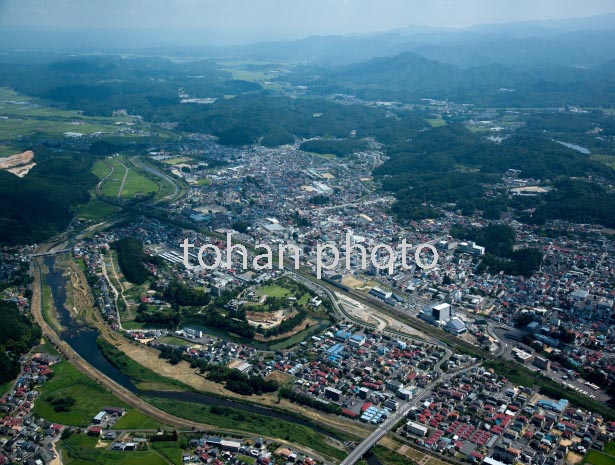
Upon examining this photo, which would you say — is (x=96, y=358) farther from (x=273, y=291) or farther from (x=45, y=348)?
(x=273, y=291)

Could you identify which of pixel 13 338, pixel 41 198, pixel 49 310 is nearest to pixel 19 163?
pixel 41 198

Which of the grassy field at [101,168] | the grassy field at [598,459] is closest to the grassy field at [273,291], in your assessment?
the grassy field at [598,459]

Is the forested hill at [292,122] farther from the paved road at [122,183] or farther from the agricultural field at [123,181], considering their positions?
the agricultural field at [123,181]

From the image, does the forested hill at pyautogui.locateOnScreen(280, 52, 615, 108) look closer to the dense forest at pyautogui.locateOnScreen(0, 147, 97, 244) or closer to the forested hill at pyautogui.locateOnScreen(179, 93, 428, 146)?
the forested hill at pyautogui.locateOnScreen(179, 93, 428, 146)

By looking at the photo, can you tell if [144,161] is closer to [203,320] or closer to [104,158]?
[104,158]

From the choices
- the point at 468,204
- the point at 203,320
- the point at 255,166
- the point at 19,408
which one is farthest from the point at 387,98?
the point at 19,408

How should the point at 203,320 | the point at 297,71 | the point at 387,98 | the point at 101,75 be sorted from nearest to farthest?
the point at 203,320 → the point at 387,98 → the point at 101,75 → the point at 297,71

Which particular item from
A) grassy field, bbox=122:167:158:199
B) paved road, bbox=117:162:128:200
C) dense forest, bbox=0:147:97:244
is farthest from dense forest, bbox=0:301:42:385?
grassy field, bbox=122:167:158:199

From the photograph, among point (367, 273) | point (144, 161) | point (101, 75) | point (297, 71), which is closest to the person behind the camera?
point (367, 273)
